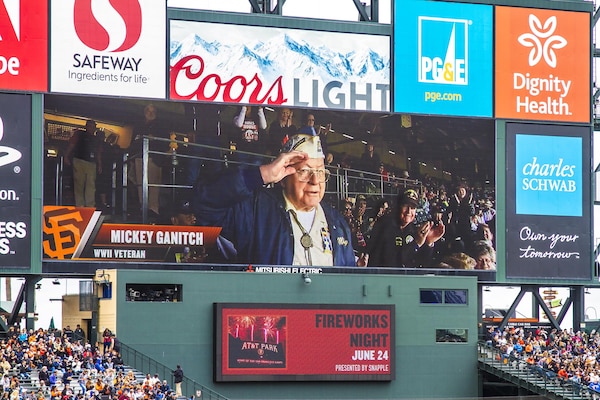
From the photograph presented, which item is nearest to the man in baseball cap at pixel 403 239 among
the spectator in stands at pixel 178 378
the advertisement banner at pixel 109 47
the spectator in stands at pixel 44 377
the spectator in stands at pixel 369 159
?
the spectator in stands at pixel 369 159

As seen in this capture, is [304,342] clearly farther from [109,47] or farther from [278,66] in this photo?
[109,47]

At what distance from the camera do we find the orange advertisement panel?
177 feet

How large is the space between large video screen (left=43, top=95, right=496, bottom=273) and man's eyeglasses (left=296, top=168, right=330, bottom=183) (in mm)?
33

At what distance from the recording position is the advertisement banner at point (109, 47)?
48.8m

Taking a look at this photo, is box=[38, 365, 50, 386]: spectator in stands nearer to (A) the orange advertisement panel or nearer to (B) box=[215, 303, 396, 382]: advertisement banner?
(B) box=[215, 303, 396, 382]: advertisement banner

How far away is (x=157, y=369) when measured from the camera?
1882 inches

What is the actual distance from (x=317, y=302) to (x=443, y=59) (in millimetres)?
9516

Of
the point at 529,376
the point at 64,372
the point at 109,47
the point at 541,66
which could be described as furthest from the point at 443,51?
the point at 64,372

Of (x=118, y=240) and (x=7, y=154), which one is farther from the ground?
(x=7, y=154)

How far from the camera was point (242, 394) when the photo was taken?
49.1 metres

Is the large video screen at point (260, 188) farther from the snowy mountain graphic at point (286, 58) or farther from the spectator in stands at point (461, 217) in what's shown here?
the snowy mountain graphic at point (286, 58)

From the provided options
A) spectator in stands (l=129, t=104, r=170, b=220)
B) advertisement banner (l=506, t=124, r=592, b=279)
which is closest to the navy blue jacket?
spectator in stands (l=129, t=104, r=170, b=220)

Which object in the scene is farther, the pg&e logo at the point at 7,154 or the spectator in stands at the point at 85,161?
the spectator in stands at the point at 85,161

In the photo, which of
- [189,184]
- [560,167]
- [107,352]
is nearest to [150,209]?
[189,184]
